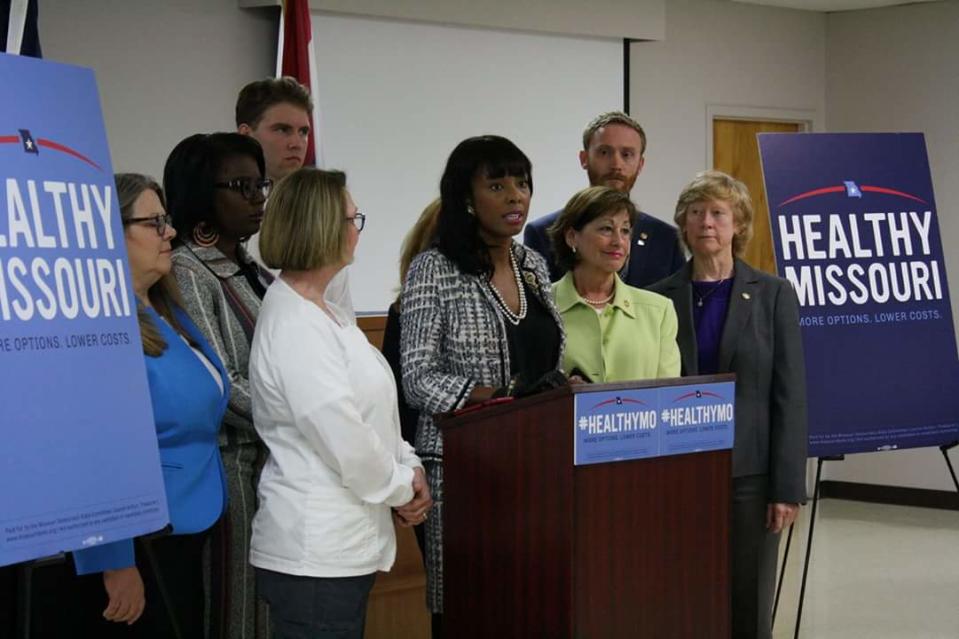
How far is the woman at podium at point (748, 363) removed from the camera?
3.80 m

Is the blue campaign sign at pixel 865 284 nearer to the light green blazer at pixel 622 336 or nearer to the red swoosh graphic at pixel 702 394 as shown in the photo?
the light green blazer at pixel 622 336

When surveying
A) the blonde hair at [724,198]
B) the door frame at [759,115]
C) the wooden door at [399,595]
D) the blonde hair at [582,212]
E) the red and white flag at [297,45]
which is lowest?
the wooden door at [399,595]

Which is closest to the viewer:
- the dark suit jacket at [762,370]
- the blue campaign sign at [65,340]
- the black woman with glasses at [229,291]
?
the blue campaign sign at [65,340]

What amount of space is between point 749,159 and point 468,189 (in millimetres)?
5736

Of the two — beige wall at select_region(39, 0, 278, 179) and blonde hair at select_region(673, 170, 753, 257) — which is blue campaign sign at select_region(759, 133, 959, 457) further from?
beige wall at select_region(39, 0, 278, 179)

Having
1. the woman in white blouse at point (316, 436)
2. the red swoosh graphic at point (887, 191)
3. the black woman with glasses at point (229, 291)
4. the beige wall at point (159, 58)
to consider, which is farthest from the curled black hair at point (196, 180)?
the beige wall at point (159, 58)

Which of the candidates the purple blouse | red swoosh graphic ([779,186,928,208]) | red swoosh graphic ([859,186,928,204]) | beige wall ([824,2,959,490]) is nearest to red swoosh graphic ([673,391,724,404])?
the purple blouse

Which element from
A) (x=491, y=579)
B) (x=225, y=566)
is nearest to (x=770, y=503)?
(x=491, y=579)

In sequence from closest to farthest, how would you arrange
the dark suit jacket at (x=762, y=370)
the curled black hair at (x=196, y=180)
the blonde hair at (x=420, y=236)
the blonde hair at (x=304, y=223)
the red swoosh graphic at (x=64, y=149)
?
the red swoosh graphic at (x=64, y=149) → the blonde hair at (x=304, y=223) → the curled black hair at (x=196, y=180) → the blonde hair at (x=420, y=236) → the dark suit jacket at (x=762, y=370)

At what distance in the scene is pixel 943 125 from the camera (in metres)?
8.16

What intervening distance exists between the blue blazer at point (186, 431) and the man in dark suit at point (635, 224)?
1.45 meters

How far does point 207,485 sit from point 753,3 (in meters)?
6.50

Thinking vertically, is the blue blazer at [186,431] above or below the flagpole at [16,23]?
below

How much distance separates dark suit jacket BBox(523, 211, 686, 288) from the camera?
13.6 ft
